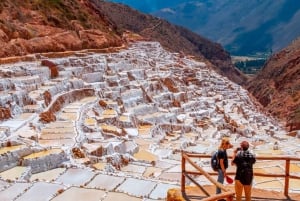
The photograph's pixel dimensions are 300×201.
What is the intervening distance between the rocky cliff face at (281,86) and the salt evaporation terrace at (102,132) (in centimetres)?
2229

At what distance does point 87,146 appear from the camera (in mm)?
12609

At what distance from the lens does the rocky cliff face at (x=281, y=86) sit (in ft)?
177

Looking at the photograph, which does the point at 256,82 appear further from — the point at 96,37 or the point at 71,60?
the point at 71,60

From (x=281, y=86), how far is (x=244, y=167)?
64.0m

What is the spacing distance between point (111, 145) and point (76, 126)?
171 centimetres

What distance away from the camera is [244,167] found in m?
7.00

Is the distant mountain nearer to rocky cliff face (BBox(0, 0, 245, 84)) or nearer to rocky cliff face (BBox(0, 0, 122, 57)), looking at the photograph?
rocky cliff face (BBox(0, 0, 245, 84))

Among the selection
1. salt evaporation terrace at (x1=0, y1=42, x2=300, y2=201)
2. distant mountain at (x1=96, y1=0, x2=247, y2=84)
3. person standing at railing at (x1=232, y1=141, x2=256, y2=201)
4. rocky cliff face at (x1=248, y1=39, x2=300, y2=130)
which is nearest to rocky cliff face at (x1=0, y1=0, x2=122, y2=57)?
salt evaporation terrace at (x1=0, y1=42, x2=300, y2=201)

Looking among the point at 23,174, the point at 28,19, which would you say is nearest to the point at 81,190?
the point at 23,174

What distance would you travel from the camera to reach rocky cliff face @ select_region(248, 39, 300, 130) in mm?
53859

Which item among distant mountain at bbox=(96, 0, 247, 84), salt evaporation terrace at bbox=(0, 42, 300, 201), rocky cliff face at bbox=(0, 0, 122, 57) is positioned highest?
distant mountain at bbox=(96, 0, 247, 84)

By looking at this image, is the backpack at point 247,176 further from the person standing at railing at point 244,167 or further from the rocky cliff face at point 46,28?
the rocky cliff face at point 46,28

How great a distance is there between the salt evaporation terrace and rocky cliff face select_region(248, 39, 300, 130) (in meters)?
22.3

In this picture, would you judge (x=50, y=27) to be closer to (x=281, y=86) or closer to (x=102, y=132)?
(x=102, y=132)
